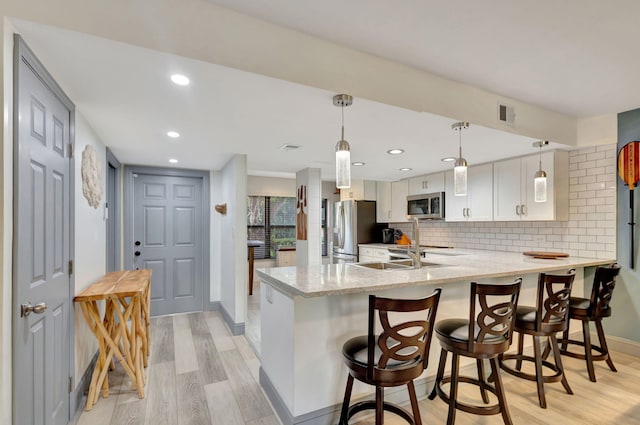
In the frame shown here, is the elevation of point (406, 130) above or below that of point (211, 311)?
above

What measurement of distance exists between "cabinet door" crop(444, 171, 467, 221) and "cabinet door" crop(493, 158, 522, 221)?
0.48 m

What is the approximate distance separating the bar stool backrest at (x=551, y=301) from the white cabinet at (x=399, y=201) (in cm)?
330

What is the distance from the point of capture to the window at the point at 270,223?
7078mm

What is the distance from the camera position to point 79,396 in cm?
226

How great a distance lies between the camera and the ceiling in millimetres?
1593

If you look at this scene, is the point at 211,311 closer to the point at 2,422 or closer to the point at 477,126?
the point at 2,422

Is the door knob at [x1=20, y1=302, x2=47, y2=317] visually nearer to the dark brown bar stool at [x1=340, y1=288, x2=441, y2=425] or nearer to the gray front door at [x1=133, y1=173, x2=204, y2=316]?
the dark brown bar stool at [x1=340, y1=288, x2=441, y2=425]

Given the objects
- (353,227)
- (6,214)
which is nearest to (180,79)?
(6,214)

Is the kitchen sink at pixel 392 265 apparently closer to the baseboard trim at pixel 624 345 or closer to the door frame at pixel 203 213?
the baseboard trim at pixel 624 345

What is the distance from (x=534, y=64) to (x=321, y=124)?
155cm

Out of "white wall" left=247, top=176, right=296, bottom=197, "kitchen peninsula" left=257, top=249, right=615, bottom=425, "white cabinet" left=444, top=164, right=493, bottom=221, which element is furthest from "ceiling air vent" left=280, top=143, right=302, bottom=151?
"white wall" left=247, top=176, right=296, bottom=197

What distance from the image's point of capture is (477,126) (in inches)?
102

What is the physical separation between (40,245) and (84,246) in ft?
2.93

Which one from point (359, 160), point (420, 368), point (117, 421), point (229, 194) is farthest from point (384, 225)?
point (117, 421)
